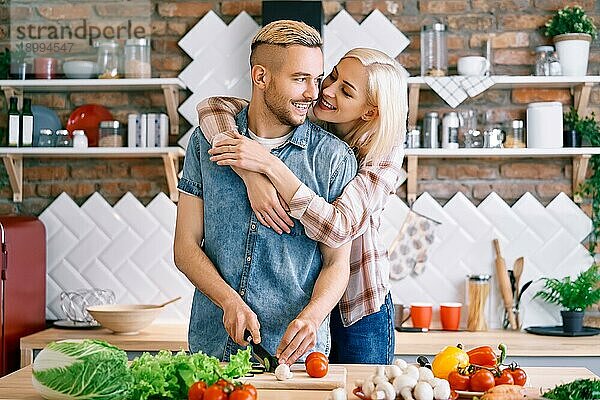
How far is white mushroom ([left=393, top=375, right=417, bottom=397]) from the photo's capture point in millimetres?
2086

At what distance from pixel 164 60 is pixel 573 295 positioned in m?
2.27

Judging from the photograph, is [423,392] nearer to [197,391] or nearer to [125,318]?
[197,391]

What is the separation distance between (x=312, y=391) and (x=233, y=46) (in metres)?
2.74

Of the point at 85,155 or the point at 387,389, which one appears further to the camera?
the point at 85,155

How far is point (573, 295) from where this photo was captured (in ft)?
14.2

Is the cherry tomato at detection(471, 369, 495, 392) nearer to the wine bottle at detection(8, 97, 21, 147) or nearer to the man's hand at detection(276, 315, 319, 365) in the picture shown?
the man's hand at detection(276, 315, 319, 365)

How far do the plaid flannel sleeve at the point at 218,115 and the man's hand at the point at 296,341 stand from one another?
0.61 metres

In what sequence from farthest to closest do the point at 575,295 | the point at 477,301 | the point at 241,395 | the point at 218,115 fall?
the point at 477,301
the point at 575,295
the point at 218,115
the point at 241,395

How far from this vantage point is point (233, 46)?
468 centimetres

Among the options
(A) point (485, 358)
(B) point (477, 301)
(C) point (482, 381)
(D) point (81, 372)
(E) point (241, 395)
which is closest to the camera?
(E) point (241, 395)

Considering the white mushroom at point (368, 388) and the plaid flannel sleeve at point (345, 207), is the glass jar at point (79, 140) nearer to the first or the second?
the plaid flannel sleeve at point (345, 207)

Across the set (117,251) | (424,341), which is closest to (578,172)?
(424,341)

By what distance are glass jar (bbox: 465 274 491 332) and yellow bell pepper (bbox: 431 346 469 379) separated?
6.99ft

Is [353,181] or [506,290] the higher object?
[353,181]
